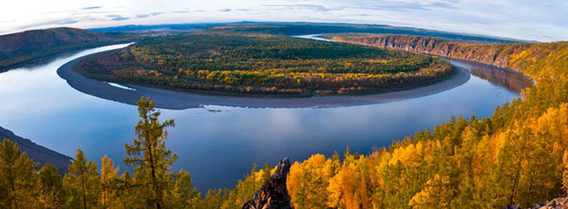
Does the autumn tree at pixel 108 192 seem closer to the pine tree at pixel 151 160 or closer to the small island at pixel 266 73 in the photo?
the pine tree at pixel 151 160

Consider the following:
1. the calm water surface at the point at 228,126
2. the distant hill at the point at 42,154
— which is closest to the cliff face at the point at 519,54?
the calm water surface at the point at 228,126

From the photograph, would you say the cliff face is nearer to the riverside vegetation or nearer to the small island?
the small island

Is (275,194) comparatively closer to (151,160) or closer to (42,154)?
(151,160)

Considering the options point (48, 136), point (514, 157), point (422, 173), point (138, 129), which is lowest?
point (48, 136)

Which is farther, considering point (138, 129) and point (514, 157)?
point (514, 157)

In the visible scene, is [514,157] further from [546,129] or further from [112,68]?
[112,68]

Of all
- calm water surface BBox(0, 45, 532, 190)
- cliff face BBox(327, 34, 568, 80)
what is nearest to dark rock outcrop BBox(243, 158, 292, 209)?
calm water surface BBox(0, 45, 532, 190)

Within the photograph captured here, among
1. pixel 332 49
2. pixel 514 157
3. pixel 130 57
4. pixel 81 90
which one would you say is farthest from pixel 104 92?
pixel 332 49

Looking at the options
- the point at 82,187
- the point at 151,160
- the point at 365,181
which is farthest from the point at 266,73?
the point at 151,160
